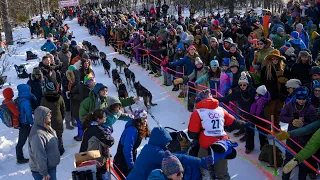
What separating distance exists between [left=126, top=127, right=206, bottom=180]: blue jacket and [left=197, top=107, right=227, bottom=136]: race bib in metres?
0.72

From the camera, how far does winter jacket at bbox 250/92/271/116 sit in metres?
5.93

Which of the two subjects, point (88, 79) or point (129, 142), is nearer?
point (129, 142)

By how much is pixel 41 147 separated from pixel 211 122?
2301mm

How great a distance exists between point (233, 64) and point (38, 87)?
4.29 metres

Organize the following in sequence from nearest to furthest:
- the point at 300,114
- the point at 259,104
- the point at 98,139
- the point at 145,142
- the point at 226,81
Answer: the point at 98,139 < the point at 300,114 < the point at 259,104 < the point at 226,81 < the point at 145,142

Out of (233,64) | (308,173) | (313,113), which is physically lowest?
(308,173)

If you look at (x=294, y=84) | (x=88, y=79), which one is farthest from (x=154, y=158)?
(x=88, y=79)

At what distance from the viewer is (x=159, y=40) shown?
1202 centimetres

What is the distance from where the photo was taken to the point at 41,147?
14.8 feet

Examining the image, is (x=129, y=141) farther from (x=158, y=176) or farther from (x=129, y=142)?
(x=158, y=176)

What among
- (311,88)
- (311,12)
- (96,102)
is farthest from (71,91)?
(311,12)

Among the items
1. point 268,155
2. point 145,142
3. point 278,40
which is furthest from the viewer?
point 278,40

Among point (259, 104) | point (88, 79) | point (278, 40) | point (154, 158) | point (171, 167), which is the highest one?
point (278, 40)

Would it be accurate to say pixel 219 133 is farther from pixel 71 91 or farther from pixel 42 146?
pixel 71 91
